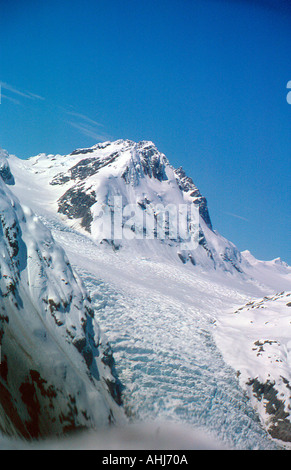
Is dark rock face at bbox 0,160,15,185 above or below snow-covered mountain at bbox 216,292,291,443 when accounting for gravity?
above

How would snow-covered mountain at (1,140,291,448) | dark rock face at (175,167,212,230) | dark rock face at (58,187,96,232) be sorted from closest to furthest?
snow-covered mountain at (1,140,291,448)
dark rock face at (58,187,96,232)
dark rock face at (175,167,212,230)

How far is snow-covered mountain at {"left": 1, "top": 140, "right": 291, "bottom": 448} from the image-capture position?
60.5ft

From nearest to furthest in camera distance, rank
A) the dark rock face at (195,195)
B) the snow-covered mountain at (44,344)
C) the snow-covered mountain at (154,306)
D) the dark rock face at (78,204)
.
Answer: the snow-covered mountain at (44,344), the snow-covered mountain at (154,306), the dark rock face at (78,204), the dark rock face at (195,195)

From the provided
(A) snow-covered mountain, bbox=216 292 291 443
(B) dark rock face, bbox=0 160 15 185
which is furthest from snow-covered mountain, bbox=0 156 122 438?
(B) dark rock face, bbox=0 160 15 185

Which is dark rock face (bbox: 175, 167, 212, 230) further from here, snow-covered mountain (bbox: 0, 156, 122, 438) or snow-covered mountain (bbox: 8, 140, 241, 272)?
snow-covered mountain (bbox: 0, 156, 122, 438)

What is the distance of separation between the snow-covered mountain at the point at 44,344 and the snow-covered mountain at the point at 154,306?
1.26 meters

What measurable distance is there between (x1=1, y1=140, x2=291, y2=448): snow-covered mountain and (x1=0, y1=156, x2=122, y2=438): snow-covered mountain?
4.13ft

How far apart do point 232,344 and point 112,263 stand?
23234mm

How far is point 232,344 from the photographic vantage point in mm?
27203

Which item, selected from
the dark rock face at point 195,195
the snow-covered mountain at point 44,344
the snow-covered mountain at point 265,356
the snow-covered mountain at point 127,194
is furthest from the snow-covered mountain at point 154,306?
the dark rock face at point 195,195

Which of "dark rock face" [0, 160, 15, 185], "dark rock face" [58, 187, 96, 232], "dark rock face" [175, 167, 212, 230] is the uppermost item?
"dark rock face" [175, 167, 212, 230]

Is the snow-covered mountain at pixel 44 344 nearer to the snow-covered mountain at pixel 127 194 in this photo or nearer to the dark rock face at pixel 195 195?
the snow-covered mountain at pixel 127 194

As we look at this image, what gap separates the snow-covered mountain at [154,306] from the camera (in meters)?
18.5

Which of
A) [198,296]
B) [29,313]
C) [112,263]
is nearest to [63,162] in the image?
[112,263]
